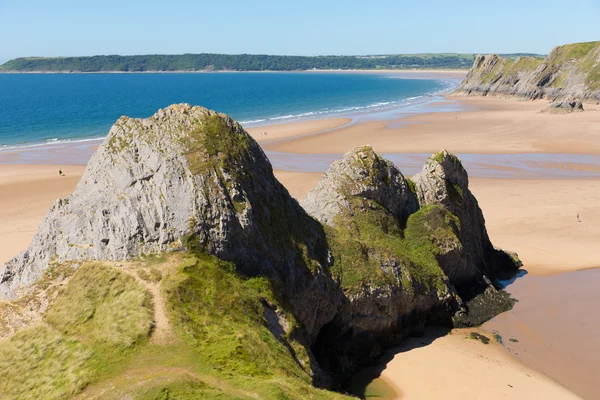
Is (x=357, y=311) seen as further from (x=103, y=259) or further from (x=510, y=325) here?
(x=103, y=259)

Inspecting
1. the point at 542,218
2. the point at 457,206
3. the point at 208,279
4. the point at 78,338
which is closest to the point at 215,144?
the point at 208,279

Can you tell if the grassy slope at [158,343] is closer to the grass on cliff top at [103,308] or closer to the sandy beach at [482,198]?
the grass on cliff top at [103,308]

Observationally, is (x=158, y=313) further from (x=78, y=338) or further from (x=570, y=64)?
(x=570, y=64)

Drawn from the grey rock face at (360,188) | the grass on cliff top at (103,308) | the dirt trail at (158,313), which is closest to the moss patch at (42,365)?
the grass on cliff top at (103,308)

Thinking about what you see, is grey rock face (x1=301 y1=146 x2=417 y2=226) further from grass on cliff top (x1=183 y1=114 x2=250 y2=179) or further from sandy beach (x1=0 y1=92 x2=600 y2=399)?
sandy beach (x1=0 y1=92 x2=600 y2=399)

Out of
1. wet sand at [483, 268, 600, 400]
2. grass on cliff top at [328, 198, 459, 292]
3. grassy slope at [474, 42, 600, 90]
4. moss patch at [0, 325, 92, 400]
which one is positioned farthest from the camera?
grassy slope at [474, 42, 600, 90]

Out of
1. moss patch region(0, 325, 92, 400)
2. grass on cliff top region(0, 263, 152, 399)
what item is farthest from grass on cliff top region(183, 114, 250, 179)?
moss patch region(0, 325, 92, 400)

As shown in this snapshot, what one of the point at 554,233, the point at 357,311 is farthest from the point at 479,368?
the point at 554,233

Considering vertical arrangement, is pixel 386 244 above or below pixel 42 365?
above
